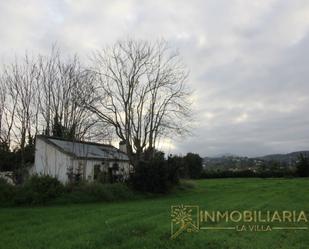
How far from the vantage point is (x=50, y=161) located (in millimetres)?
29203

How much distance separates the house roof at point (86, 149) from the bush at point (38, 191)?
25.9 ft

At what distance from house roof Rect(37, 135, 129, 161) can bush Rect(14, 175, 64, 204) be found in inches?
310

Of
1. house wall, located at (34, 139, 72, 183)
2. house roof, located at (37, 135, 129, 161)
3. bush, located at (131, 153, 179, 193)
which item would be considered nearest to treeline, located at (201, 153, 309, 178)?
house roof, located at (37, 135, 129, 161)

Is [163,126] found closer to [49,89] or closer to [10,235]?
[49,89]

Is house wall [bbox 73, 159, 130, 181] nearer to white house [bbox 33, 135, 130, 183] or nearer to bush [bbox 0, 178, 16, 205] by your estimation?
white house [bbox 33, 135, 130, 183]

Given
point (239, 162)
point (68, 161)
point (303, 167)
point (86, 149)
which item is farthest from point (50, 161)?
point (239, 162)

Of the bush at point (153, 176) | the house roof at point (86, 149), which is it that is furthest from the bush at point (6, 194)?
the bush at point (153, 176)

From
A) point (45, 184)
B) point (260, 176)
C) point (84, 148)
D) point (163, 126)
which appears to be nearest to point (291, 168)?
point (260, 176)

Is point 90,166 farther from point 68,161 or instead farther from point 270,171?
point 270,171

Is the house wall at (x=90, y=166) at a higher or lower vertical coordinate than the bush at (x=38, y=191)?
higher

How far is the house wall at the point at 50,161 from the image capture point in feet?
93.9

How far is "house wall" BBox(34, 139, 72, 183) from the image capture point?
93.9ft

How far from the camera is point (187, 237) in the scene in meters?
9.53

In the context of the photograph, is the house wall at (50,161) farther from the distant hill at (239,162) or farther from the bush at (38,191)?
the distant hill at (239,162)
